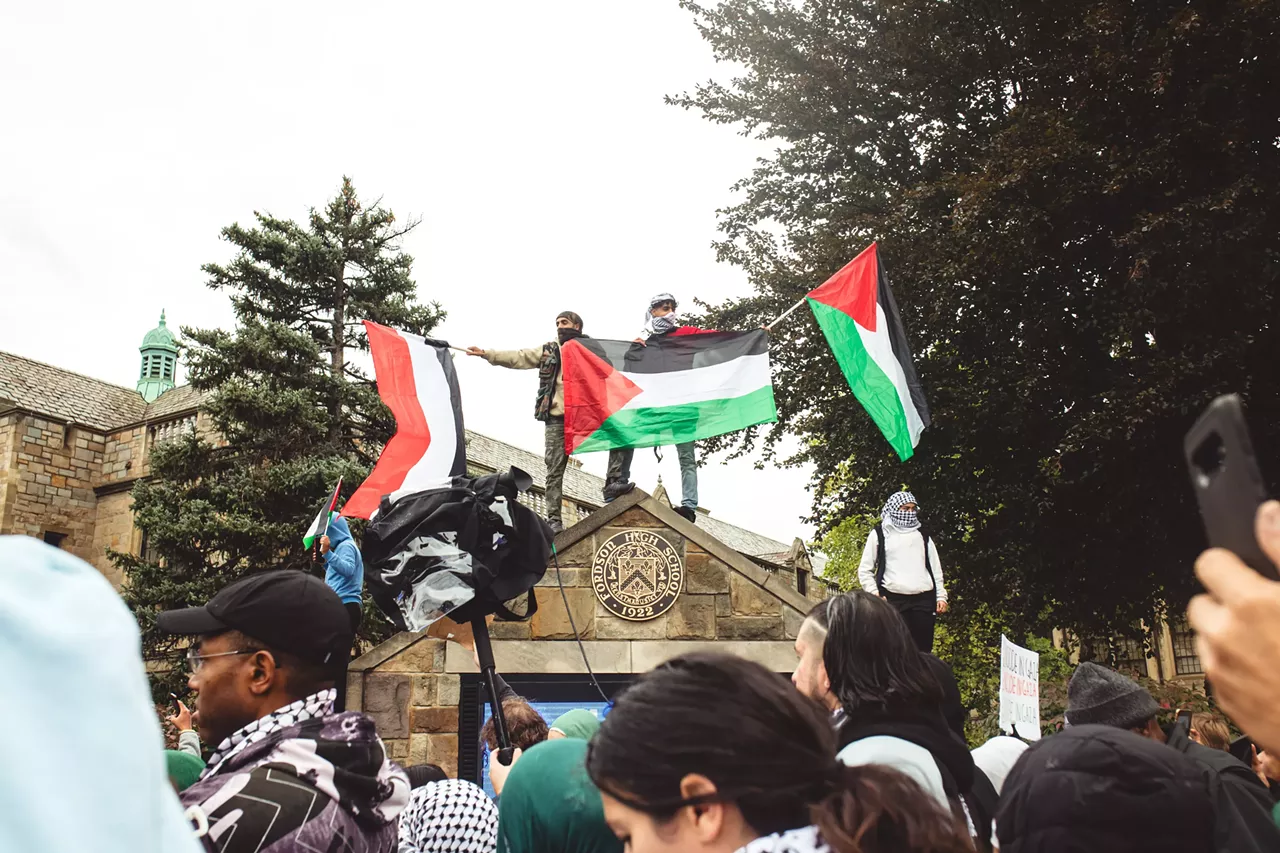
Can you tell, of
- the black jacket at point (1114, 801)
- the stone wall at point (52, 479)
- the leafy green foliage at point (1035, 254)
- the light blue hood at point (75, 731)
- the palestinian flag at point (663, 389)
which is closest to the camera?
the light blue hood at point (75, 731)

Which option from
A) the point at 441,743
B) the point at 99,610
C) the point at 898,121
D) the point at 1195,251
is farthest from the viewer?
the point at 898,121

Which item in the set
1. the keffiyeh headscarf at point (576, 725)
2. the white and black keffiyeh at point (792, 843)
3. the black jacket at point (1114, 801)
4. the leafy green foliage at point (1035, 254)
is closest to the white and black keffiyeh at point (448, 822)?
the keffiyeh headscarf at point (576, 725)

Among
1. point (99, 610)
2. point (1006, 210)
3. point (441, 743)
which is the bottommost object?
point (441, 743)

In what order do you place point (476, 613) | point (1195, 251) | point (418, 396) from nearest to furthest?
1. point (476, 613)
2. point (418, 396)
3. point (1195, 251)

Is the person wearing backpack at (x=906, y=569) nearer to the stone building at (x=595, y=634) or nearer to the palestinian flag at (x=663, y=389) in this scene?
the palestinian flag at (x=663, y=389)

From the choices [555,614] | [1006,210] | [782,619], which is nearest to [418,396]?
[555,614]

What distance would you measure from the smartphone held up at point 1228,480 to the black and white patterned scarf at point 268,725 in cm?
207

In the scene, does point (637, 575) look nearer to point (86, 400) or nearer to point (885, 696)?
point (885, 696)

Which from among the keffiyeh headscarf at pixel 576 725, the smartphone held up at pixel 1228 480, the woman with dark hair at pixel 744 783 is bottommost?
the keffiyeh headscarf at pixel 576 725

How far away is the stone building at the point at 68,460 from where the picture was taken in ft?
102

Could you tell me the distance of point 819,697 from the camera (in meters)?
2.96

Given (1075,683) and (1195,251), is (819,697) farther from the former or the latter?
(1195,251)

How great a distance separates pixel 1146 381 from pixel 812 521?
5681 millimetres

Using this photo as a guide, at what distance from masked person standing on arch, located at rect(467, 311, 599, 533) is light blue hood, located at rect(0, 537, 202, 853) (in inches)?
321
